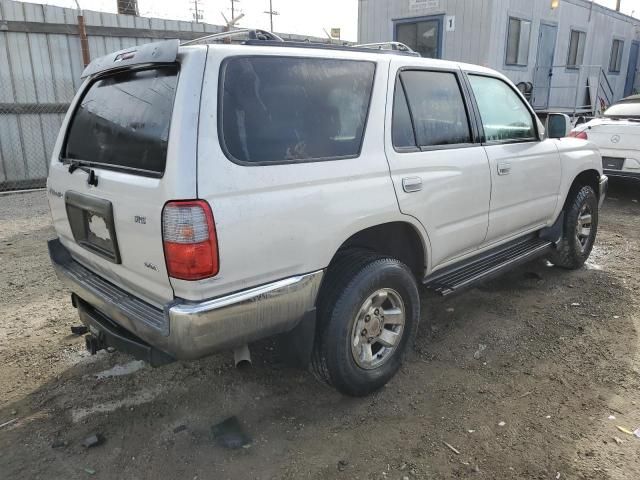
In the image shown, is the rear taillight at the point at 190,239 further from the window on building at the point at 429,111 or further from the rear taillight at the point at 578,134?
the rear taillight at the point at 578,134

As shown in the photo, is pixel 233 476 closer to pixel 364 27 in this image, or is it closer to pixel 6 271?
pixel 6 271

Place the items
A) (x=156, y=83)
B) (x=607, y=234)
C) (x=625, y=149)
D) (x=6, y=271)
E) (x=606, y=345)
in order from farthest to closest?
(x=625, y=149), (x=607, y=234), (x=6, y=271), (x=606, y=345), (x=156, y=83)

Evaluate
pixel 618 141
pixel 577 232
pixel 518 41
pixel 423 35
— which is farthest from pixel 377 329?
pixel 518 41

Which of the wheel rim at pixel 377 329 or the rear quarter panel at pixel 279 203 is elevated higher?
the rear quarter panel at pixel 279 203

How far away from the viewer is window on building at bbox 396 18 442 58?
12.0m

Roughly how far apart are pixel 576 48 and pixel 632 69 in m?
5.80

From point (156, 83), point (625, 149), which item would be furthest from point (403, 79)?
point (625, 149)

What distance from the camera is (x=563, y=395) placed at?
3020mm

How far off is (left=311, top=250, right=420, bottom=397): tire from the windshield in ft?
23.5

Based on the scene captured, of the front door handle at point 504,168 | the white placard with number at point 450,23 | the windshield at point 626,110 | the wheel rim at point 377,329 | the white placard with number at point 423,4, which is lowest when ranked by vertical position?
the wheel rim at point 377,329

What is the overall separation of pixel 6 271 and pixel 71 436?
9.91 feet

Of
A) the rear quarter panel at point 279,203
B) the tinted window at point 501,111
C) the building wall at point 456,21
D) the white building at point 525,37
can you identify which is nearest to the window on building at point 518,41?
the white building at point 525,37

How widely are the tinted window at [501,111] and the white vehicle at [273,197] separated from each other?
6 centimetres

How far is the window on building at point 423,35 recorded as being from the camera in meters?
Result: 12.0
